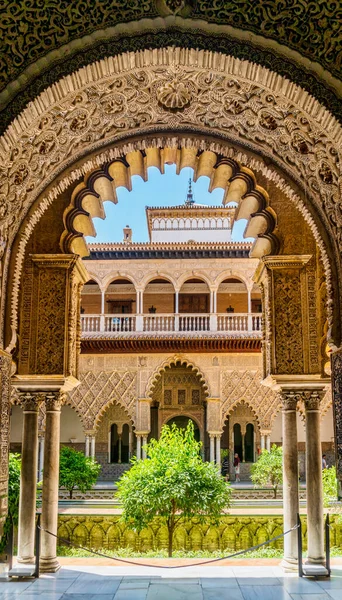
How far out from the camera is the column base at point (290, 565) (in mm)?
7609

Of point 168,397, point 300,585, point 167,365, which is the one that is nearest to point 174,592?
point 300,585

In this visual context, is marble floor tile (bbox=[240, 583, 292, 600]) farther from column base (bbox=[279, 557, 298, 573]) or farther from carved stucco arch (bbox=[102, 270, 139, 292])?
carved stucco arch (bbox=[102, 270, 139, 292])

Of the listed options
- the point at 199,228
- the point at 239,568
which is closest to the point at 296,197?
the point at 239,568

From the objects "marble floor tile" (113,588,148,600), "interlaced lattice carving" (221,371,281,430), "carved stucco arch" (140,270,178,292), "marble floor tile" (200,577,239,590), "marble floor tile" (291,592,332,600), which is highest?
"carved stucco arch" (140,270,178,292)

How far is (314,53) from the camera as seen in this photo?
13.7ft

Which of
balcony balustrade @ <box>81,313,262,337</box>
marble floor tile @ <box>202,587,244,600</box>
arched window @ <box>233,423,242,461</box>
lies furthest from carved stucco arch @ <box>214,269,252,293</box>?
marble floor tile @ <box>202,587,244,600</box>

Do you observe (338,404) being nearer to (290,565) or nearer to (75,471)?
(290,565)

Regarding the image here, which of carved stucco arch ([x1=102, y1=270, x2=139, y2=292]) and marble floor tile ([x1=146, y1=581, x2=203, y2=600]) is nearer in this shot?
marble floor tile ([x1=146, y1=581, x2=203, y2=600])

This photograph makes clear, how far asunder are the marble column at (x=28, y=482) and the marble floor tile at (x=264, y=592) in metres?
2.49

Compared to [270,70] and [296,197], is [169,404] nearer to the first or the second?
[296,197]

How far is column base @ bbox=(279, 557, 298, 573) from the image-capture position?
300 inches

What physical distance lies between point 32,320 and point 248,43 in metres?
4.35

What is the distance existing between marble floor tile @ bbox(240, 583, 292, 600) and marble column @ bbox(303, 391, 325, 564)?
82 cm

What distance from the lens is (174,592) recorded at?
675cm
